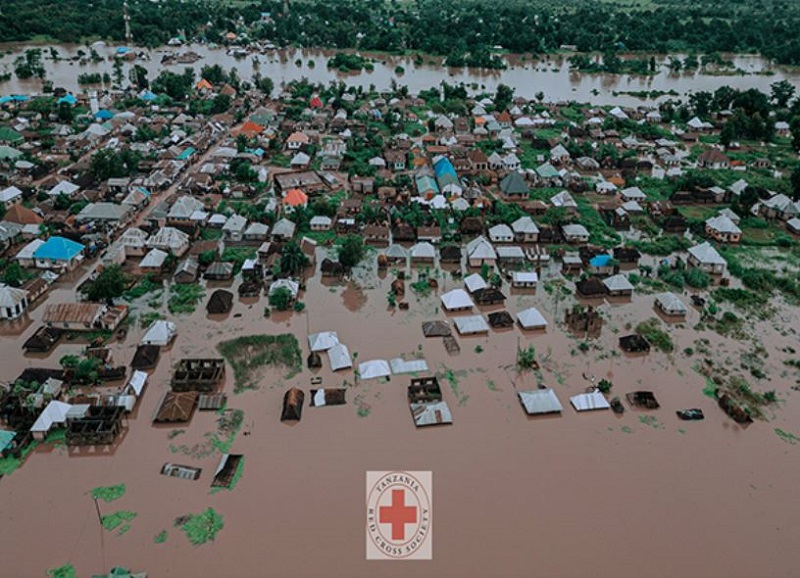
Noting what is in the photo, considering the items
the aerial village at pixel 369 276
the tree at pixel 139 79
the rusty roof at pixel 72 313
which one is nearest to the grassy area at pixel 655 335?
the aerial village at pixel 369 276

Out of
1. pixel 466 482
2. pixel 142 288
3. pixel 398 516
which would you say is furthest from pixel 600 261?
pixel 142 288

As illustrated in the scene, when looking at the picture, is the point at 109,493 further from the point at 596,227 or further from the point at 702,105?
the point at 702,105

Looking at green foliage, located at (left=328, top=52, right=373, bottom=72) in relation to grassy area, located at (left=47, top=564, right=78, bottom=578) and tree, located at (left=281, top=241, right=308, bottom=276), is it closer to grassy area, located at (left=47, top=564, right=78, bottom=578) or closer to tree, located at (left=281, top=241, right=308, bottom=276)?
tree, located at (left=281, top=241, right=308, bottom=276)

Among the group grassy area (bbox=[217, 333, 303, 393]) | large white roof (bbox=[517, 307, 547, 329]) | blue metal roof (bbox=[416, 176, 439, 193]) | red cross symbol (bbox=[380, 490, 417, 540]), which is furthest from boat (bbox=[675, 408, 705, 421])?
blue metal roof (bbox=[416, 176, 439, 193])

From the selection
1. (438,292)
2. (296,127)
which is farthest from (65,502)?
(296,127)

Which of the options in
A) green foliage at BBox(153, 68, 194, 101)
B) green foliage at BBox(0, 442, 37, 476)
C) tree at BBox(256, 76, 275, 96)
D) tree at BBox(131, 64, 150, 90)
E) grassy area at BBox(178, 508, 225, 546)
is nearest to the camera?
grassy area at BBox(178, 508, 225, 546)

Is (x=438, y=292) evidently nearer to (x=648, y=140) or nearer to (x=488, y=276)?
(x=488, y=276)
